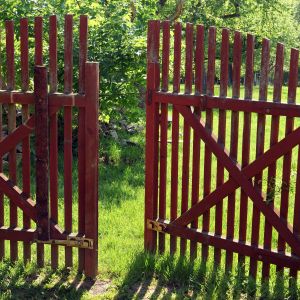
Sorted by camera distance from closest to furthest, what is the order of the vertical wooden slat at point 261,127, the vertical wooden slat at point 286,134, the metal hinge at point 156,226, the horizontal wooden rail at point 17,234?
the vertical wooden slat at point 286,134, the vertical wooden slat at point 261,127, the horizontal wooden rail at point 17,234, the metal hinge at point 156,226

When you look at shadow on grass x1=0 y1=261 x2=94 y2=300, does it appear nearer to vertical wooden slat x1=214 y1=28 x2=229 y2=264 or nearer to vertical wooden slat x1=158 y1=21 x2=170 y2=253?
vertical wooden slat x1=158 y1=21 x2=170 y2=253

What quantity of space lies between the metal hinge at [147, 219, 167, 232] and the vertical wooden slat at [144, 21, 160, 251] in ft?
0.13

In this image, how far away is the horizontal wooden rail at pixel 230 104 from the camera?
4.43 meters

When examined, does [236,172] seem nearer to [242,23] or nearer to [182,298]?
[182,298]

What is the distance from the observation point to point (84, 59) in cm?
473

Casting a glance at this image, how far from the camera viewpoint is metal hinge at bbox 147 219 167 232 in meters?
5.22

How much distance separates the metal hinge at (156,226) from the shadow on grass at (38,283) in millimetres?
805

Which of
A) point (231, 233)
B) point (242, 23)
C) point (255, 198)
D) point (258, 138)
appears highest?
point (242, 23)

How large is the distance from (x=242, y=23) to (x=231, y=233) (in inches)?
701

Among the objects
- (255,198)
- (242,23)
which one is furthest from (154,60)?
(242,23)

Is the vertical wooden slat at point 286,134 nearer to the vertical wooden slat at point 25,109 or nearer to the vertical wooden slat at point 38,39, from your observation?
the vertical wooden slat at point 38,39

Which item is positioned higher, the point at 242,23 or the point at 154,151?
the point at 242,23

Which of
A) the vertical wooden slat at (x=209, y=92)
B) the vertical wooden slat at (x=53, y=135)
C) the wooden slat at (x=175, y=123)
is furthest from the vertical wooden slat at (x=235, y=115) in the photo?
the vertical wooden slat at (x=53, y=135)

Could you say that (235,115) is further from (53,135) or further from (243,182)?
(53,135)
